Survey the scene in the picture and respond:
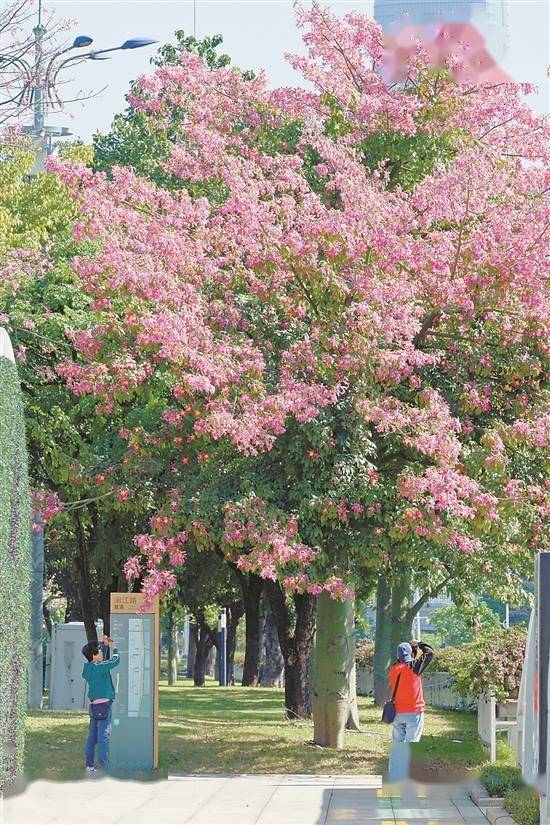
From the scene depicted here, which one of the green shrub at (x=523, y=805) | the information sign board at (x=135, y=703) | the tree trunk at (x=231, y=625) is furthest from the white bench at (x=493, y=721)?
the tree trunk at (x=231, y=625)

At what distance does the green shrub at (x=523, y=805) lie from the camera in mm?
11180

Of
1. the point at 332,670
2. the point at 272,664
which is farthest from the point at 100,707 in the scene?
the point at 272,664

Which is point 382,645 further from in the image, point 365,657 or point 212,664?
point 212,664

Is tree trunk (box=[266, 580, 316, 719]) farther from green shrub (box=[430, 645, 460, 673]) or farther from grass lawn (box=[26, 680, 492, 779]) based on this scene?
green shrub (box=[430, 645, 460, 673])

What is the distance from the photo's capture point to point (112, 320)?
1697 cm

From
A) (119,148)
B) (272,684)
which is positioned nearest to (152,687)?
(119,148)

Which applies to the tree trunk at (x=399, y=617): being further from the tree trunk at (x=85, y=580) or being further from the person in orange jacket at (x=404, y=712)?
the person in orange jacket at (x=404, y=712)

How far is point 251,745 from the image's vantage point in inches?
796

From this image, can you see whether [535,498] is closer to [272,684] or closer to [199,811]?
[199,811]

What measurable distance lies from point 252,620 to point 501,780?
25.4m

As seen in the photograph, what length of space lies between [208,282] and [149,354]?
4.54 ft

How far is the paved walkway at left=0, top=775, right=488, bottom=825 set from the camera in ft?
41.6

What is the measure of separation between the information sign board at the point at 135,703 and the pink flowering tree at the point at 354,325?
2.80ft

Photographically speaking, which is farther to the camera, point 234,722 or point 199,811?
point 234,722
